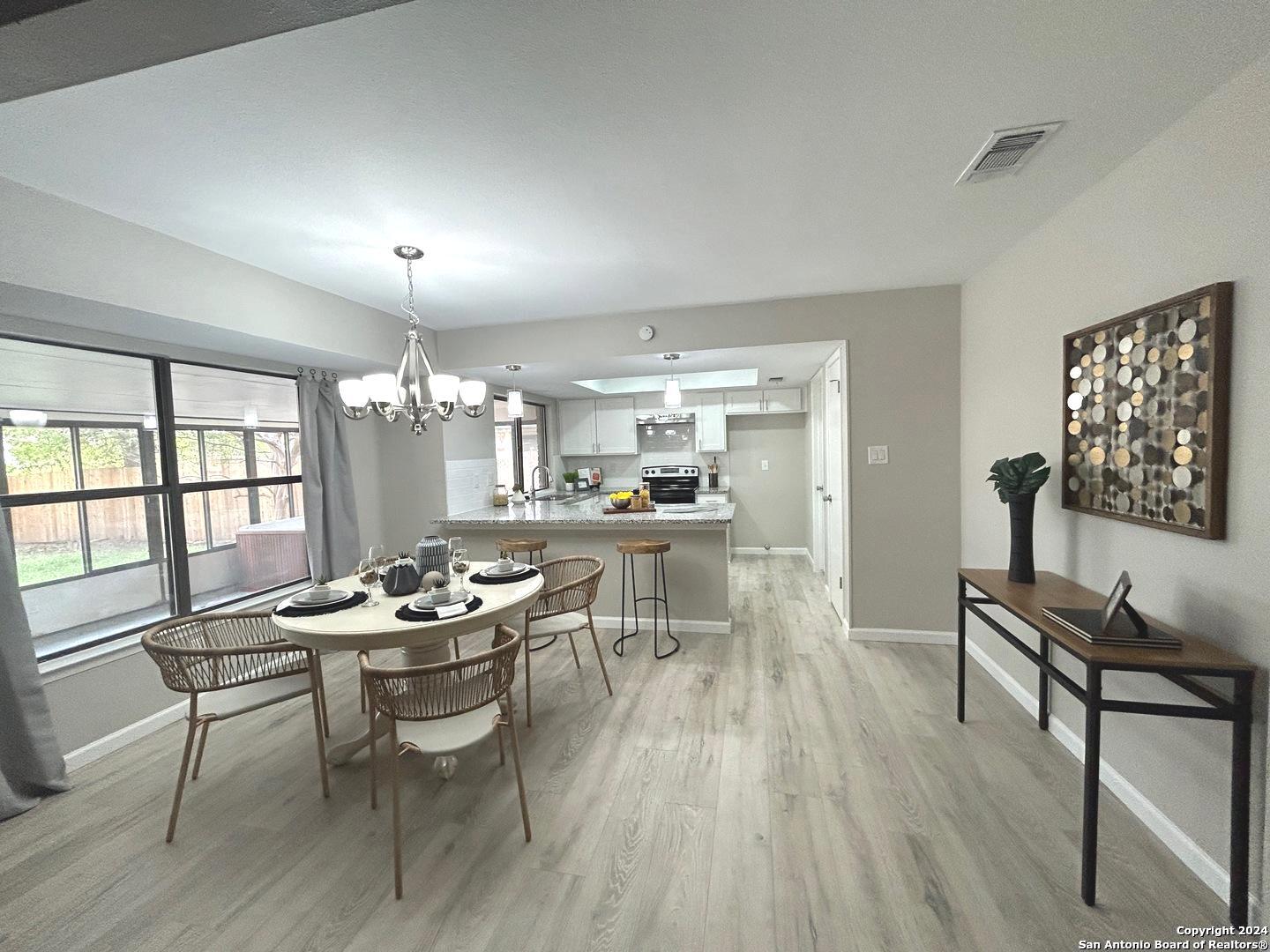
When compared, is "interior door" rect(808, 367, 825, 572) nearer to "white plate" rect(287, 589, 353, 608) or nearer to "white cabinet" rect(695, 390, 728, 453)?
"white cabinet" rect(695, 390, 728, 453)

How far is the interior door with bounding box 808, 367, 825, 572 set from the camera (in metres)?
4.82

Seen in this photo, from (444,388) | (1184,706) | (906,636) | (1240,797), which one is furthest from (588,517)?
(1240,797)

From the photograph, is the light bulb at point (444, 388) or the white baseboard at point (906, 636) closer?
the light bulb at point (444, 388)

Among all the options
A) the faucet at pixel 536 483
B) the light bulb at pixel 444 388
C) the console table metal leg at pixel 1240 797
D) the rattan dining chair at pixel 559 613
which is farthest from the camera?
the faucet at pixel 536 483

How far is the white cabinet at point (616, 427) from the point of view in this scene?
6293mm

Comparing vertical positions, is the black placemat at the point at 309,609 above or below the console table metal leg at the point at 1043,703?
above

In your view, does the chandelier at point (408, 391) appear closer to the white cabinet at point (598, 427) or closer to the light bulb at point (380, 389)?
the light bulb at point (380, 389)

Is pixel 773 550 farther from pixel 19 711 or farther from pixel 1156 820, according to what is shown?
pixel 19 711

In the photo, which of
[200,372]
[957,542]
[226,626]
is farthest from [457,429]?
[957,542]

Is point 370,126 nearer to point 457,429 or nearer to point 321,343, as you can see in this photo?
point 321,343

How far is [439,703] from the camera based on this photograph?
171cm

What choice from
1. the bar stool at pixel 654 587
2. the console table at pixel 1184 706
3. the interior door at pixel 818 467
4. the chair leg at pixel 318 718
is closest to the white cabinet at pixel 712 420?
the interior door at pixel 818 467

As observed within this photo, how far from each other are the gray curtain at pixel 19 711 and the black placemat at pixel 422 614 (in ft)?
5.28

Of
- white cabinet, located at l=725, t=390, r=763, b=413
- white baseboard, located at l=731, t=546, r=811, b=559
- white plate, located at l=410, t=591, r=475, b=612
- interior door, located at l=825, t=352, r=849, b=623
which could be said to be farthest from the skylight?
white plate, located at l=410, t=591, r=475, b=612
